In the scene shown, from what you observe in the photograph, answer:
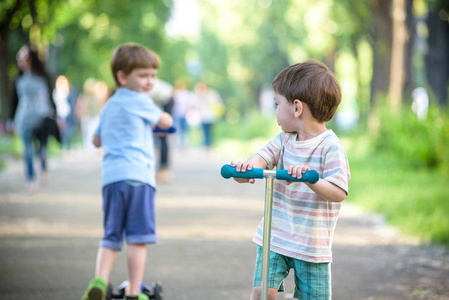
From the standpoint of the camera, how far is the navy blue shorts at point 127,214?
4.62 meters

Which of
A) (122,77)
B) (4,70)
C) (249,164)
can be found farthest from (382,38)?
(249,164)

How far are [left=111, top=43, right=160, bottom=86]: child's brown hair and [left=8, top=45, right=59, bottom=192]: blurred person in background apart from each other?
6.20 m

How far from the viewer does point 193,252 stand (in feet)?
22.4

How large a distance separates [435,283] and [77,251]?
10.2ft

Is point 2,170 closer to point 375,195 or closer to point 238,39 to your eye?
point 375,195

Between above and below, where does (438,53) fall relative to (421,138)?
above

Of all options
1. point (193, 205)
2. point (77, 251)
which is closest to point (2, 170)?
point (193, 205)

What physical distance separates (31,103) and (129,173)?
673cm

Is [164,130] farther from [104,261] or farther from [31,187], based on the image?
[31,187]

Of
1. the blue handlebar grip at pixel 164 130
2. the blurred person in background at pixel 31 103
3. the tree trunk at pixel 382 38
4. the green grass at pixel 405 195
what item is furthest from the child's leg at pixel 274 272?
the tree trunk at pixel 382 38

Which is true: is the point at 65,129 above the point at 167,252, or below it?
above

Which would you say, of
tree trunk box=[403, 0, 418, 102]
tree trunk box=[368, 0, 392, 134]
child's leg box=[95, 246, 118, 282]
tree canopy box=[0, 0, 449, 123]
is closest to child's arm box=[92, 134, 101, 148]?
child's leg box=[95, 246, 118, 282]

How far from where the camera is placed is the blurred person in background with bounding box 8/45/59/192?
10781 mm

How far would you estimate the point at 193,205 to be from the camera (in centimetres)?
1022
